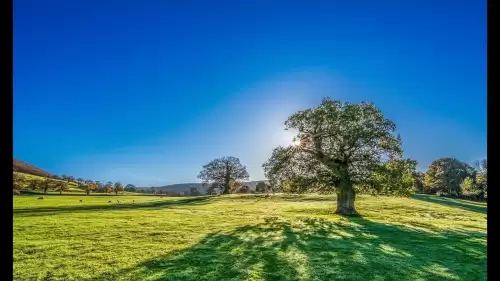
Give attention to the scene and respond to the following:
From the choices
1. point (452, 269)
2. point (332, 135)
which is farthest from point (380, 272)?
point (332, 135)

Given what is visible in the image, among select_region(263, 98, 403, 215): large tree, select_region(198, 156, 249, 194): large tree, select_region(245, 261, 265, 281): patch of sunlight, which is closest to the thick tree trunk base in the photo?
select_region(263, 98, 403, 215): large tree

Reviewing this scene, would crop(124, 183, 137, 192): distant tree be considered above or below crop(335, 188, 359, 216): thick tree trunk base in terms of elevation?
below

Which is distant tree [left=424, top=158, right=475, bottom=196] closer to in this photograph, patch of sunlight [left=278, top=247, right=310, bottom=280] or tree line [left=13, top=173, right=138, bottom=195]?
patch of sunlight [left=278, top=247, right=310, bottom=280]

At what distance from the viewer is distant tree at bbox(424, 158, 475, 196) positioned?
50.7 m

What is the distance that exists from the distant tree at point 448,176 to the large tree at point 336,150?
38013mm

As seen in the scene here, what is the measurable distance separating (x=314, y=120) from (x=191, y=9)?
13.4 meters

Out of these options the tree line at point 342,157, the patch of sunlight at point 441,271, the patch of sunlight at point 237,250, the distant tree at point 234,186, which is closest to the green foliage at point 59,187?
the distant tree at point 234,186

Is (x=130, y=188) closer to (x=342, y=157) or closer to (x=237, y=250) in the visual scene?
(x=342, y=157)

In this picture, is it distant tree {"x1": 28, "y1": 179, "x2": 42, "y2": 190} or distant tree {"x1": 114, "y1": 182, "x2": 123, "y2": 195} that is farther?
distant tree {"x1": 114, "y1": 182, "x2": 123, "y2": 195}

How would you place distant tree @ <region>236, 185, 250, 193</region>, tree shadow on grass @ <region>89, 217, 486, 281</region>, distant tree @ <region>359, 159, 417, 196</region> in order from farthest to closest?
distant tree @ <region>236, 185, 250, 193</region> → distant tree @ <region>359, 159, 417, 196</region> → tree shadow on grass @ <region>89, 217, 486, 281</region>

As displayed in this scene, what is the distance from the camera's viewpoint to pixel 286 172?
21.8 meters

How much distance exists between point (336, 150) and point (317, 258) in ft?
44.6

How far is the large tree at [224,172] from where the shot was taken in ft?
178
